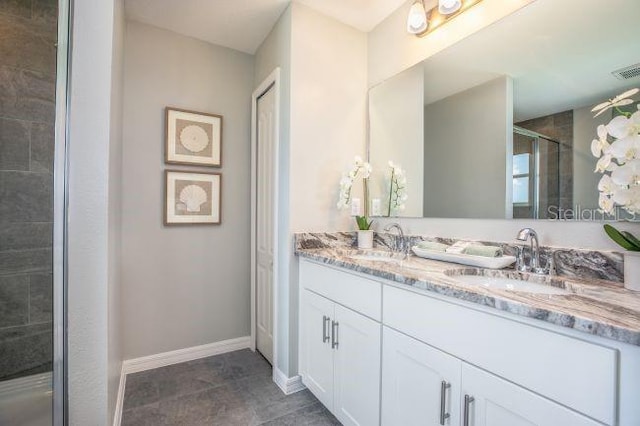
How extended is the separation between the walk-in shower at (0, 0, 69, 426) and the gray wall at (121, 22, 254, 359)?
786 millimetres

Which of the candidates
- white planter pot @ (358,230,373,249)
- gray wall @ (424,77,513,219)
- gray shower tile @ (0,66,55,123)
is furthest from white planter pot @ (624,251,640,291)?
gray shower tile @ (0,66,55,123)

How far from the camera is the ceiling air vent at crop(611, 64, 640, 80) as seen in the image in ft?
3.44

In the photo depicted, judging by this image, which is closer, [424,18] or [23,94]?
[23,94]

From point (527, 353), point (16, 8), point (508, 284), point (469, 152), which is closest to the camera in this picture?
point (527, 353)

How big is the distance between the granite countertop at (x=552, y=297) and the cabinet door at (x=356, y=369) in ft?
0.89

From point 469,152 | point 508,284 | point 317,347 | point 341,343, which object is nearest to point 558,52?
point 469,152

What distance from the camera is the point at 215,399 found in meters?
1.83

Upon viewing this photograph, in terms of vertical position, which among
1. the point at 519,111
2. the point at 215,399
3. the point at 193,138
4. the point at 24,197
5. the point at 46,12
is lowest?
the point at 215,399

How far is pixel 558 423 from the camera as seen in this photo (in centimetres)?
72

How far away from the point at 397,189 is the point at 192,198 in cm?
157

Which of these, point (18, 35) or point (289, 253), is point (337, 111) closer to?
point (289, 253)

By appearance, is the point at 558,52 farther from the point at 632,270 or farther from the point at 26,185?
the point at 26,185

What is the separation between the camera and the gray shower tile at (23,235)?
123 cm

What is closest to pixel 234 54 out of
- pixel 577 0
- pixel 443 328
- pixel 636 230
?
pixel 577 0
